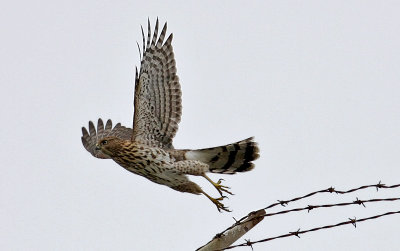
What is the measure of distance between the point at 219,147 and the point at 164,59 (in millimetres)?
1130

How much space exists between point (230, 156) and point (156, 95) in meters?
1.04

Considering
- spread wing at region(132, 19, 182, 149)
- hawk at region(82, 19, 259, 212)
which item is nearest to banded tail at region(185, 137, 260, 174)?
hawk at region(82, 19, 259, 212)

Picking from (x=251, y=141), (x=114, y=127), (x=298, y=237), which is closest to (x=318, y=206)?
(x=298, y=237)

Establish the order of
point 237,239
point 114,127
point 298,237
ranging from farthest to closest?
1. point 114,127
2. point 237,239
3. point 298,237

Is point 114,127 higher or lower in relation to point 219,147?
higher

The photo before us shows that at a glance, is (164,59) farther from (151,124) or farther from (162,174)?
(162,174)

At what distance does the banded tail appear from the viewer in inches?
333

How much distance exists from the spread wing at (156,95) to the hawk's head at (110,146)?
187 mm

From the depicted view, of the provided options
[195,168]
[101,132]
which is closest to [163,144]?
[195,168]

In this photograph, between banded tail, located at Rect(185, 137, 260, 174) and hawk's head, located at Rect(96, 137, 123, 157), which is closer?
banded tail, located at Rect(185, 137, 260, 174)

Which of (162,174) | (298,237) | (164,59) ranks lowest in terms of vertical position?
(298,237)

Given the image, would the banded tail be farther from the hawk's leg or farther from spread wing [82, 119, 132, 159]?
spread wing [82, 119, 132, 159]

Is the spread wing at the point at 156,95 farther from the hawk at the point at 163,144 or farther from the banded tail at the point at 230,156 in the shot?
the banded tail at the point at 230,156

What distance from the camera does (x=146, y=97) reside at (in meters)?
8.52
